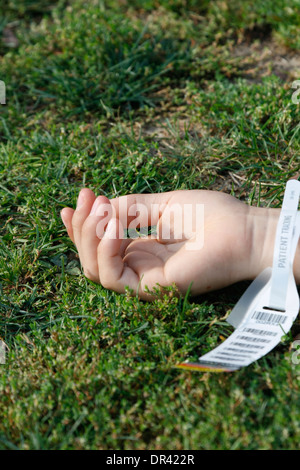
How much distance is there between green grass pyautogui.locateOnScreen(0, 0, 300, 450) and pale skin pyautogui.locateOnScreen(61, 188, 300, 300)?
0.11 meters

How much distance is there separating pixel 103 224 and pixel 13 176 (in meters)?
1.12

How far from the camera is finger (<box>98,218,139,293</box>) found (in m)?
2.43

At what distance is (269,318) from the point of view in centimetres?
244

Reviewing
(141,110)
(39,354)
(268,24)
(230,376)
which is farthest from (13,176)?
(268,24)

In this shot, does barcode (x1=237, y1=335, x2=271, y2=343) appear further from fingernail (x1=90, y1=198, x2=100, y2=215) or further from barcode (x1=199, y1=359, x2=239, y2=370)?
fingernail (x1=90, y1=198, x2=100, y2=215)

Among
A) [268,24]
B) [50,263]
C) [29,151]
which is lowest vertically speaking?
[50,263]

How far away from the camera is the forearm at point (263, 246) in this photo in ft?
8.12

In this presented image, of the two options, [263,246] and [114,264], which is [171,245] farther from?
[263,246]

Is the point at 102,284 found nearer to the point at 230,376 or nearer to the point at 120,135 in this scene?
the point at 230,376

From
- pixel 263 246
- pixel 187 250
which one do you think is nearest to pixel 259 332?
pixel 263 246

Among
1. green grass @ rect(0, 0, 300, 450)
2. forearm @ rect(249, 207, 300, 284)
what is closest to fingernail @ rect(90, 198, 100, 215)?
green grass @ rect(0, 0, 300, 450)

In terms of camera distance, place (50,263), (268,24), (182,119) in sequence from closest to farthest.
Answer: (50,263) → (182,119) → (268,24)

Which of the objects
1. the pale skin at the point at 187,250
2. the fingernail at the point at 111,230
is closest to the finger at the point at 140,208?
the pale skin at the point at 187,250

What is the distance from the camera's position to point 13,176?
11.1 ft
